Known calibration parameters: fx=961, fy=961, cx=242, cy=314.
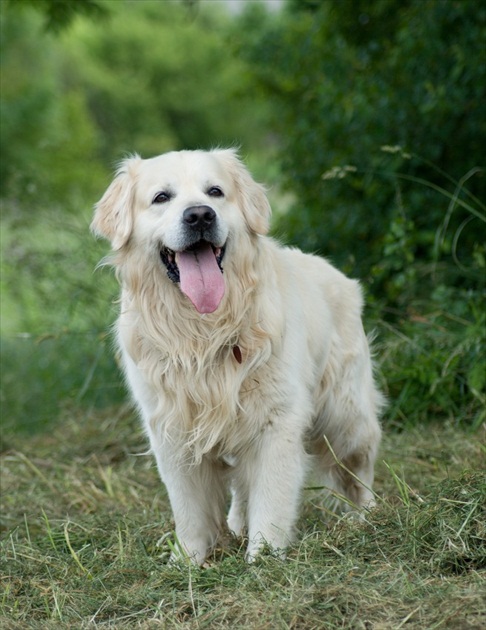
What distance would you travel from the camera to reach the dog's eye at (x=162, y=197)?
3.69 m

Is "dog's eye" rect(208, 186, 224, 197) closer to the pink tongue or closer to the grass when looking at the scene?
the pink tongue

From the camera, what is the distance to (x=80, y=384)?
6766 mm

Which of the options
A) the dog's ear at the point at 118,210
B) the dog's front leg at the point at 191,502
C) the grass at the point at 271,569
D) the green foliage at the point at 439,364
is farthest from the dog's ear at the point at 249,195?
the green foliage at the point at 439,364

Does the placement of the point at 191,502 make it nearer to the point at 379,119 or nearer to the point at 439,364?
the point at 439,364

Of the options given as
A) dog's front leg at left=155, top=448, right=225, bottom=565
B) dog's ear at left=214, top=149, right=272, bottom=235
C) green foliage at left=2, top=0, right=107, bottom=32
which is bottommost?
dog's front leg at left=155, top=448, right=225, bottom=565

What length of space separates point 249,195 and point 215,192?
0.68ft

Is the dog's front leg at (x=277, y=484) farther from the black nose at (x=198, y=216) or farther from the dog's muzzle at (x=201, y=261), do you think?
the black nose at (x=198, y=216)

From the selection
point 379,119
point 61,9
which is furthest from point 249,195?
point 61,9

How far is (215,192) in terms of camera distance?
3.74m

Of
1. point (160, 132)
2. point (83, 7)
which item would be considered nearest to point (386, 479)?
point (83, 7)

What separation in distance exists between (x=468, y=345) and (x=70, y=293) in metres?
2.92

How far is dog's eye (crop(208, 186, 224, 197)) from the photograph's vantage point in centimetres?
372

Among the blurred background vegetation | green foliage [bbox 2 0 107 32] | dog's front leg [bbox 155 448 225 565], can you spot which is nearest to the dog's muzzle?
dog's front leg [bbox 155 448 225 565]

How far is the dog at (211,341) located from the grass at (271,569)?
212mm
